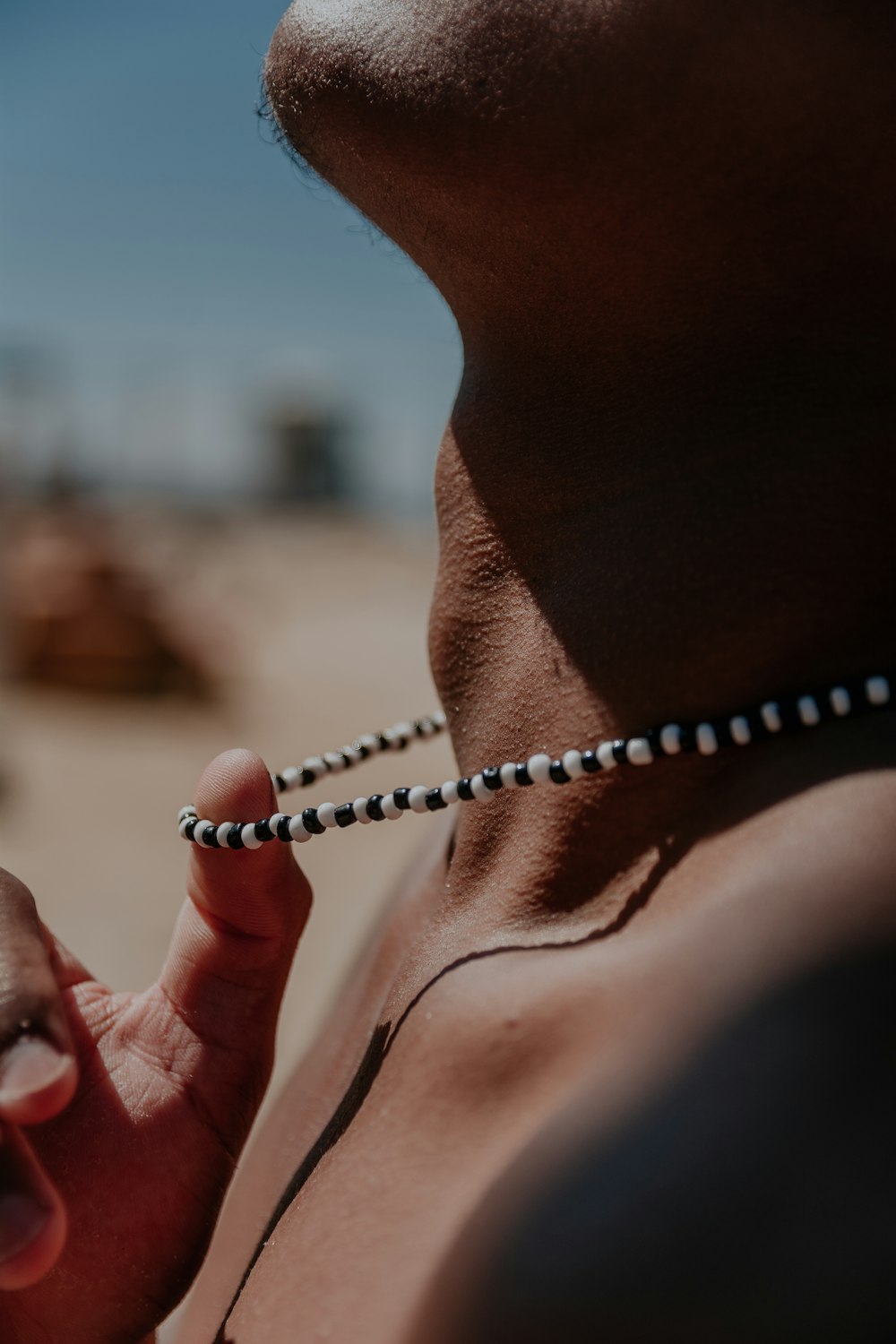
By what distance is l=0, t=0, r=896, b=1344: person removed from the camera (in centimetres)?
82

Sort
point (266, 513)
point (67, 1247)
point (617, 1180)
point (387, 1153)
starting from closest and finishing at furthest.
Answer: point (617, 1180) → point (387, 1153) → point (67, 1247) → point (266, 513)

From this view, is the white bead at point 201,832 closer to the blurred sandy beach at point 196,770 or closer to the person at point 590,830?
the person at point 590,830

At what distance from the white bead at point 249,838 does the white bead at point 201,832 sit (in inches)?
1.9

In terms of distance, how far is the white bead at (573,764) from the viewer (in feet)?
3.70

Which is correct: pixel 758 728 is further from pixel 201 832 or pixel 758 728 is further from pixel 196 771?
pixel 196 771

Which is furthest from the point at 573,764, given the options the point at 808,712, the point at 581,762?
the point at 808,712

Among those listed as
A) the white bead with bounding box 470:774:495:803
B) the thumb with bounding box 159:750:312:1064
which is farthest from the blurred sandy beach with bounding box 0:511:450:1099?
the white bead with bounding box 470:774:495:803

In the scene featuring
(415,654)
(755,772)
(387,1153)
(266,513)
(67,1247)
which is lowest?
(266,513)


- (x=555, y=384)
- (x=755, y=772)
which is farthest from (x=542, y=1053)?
(x=555, y=384)

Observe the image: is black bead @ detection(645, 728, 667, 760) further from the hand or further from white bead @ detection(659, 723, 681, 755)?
the hand

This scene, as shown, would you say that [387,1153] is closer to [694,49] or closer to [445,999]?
[445,999]

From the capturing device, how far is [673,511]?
3.75 feet

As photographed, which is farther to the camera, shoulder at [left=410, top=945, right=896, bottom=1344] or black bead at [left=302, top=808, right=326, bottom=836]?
black bead at [left=302, top=808, right=326, bottom=836]

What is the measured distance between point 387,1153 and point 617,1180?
30cm
